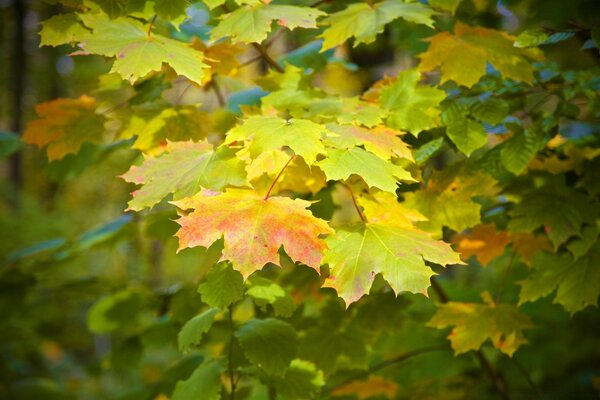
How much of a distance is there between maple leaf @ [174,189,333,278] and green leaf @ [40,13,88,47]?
0.63m

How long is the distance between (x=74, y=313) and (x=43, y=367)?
2.88 metres

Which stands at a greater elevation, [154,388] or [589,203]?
[589,203]

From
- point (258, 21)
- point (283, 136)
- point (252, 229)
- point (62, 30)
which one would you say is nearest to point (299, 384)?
point (252, 229)

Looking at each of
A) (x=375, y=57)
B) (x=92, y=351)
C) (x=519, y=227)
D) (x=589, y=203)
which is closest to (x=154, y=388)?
(x=519, y=227)

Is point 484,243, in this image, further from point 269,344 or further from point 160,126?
point 160,126

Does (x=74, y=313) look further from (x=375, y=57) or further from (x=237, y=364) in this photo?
(x=237, y=364)

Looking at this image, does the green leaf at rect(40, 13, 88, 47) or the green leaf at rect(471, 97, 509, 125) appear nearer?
the green leaf at rect(40, 13, 88, 47)

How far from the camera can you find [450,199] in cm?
176

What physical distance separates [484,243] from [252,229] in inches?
42.4

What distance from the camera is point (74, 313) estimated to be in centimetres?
1103

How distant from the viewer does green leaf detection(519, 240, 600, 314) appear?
5.68 ft

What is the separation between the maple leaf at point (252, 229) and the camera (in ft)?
4.07

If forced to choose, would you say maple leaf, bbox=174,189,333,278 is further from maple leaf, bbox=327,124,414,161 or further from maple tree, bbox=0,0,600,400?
maple leaf, bbox=327,124,414,161

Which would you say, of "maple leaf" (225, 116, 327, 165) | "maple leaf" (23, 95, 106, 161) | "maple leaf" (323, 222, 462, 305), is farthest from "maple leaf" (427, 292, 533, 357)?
"maple leaf" (23, 95, 106, 161)
